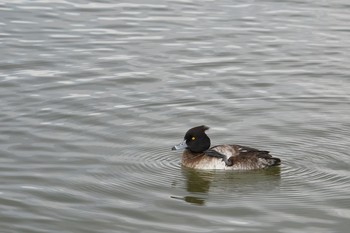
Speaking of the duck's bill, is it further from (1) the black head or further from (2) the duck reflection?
(2) the duck reflection

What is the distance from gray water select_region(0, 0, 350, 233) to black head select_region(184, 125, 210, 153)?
371 mm

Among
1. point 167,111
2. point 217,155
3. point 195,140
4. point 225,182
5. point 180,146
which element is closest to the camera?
point 225,182

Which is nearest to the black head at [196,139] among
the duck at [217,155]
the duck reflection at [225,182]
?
the duck at [217,155]

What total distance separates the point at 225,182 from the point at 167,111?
3.17 m

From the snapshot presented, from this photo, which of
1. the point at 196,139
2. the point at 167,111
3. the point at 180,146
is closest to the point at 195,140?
the point at 196,139

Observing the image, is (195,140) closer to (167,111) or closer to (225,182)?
(225,182)

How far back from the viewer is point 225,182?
48.0 feet

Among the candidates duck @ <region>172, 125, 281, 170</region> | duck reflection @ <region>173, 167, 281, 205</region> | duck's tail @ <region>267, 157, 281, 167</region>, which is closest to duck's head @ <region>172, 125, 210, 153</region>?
duck @ <region>172, 125, 281, 170</region>

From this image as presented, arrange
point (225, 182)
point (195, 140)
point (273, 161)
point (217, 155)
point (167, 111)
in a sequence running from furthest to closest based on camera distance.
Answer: point (167, 111), point (195, 140), point (217, 155), point (273, 161), point (225, 182)

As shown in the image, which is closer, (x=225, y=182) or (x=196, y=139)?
(x=225, y=182)

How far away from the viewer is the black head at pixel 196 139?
15312 millimetres

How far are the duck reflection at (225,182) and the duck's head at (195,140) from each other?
336mm

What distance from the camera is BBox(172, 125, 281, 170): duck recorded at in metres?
14.9

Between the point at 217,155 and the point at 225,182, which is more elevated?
the point at 217,155
